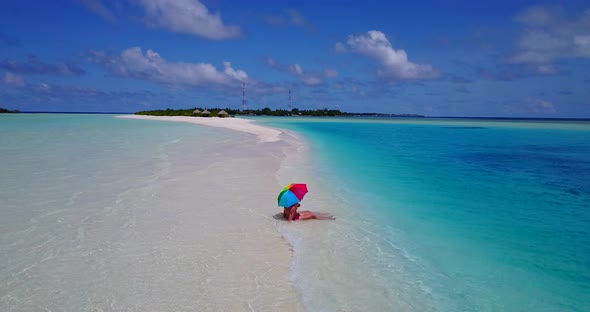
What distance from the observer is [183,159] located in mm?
15039

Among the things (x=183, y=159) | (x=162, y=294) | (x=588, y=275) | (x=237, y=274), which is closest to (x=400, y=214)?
(x=588, y=275)

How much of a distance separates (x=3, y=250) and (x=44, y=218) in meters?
1.52

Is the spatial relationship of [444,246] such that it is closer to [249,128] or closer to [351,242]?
[351,242]

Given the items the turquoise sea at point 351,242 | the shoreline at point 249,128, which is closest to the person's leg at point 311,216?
the turquoise sea at point 351,242

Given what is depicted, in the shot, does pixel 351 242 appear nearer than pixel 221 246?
No

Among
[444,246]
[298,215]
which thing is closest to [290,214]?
[298,215]

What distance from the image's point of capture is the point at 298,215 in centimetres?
743

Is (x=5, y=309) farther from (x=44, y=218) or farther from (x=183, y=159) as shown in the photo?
(x=183, y=159)

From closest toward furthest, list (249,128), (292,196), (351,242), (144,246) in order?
(144,246), (351,242), (292,196), (249,128)

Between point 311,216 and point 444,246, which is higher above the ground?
point 311,216

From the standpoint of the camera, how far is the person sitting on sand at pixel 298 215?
23.7ft

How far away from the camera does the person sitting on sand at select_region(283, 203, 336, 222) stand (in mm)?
7223

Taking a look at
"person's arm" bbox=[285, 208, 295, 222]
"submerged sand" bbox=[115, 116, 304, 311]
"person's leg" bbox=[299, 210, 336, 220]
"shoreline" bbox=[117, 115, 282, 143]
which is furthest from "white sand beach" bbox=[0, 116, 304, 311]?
"shoreline" bbox=[117, 115, 282, 143]

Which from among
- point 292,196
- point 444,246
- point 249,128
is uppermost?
point 292,196
